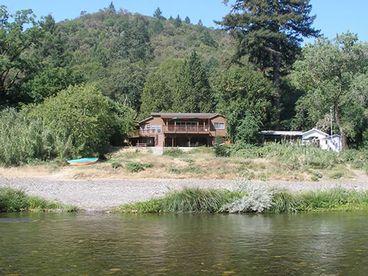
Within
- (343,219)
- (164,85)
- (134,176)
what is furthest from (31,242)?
(164,85)

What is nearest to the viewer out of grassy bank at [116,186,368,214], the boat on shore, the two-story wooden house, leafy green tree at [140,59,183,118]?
grassy bank at [116,186,368,214]

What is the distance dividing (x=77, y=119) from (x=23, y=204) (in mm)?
35211

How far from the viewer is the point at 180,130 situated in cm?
8519

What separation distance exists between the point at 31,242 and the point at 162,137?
224 ft

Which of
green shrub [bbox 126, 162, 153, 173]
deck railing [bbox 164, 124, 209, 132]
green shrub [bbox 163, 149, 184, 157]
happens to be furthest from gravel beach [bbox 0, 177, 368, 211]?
deck railing [bbox 164, 124, 209, 132]

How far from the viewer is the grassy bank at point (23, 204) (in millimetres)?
30062

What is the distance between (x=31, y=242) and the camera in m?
18.7

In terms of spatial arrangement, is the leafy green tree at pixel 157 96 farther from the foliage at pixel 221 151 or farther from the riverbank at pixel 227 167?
the riverbank at pixel 227 167

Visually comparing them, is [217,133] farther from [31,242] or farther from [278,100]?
[31,242]

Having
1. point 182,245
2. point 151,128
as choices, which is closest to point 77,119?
point 151,128

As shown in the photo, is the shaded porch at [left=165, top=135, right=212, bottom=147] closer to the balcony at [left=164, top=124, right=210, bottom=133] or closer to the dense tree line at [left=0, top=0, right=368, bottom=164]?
the balcony at [left=164, top=124, right=210, bottom=133]

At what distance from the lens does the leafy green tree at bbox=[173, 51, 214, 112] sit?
99463 millimetres

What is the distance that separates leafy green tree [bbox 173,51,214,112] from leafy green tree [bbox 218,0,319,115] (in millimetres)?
15064

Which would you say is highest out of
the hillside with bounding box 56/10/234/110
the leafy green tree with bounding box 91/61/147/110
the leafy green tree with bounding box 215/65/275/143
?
the hillside with bounding box 56/10/234/110
